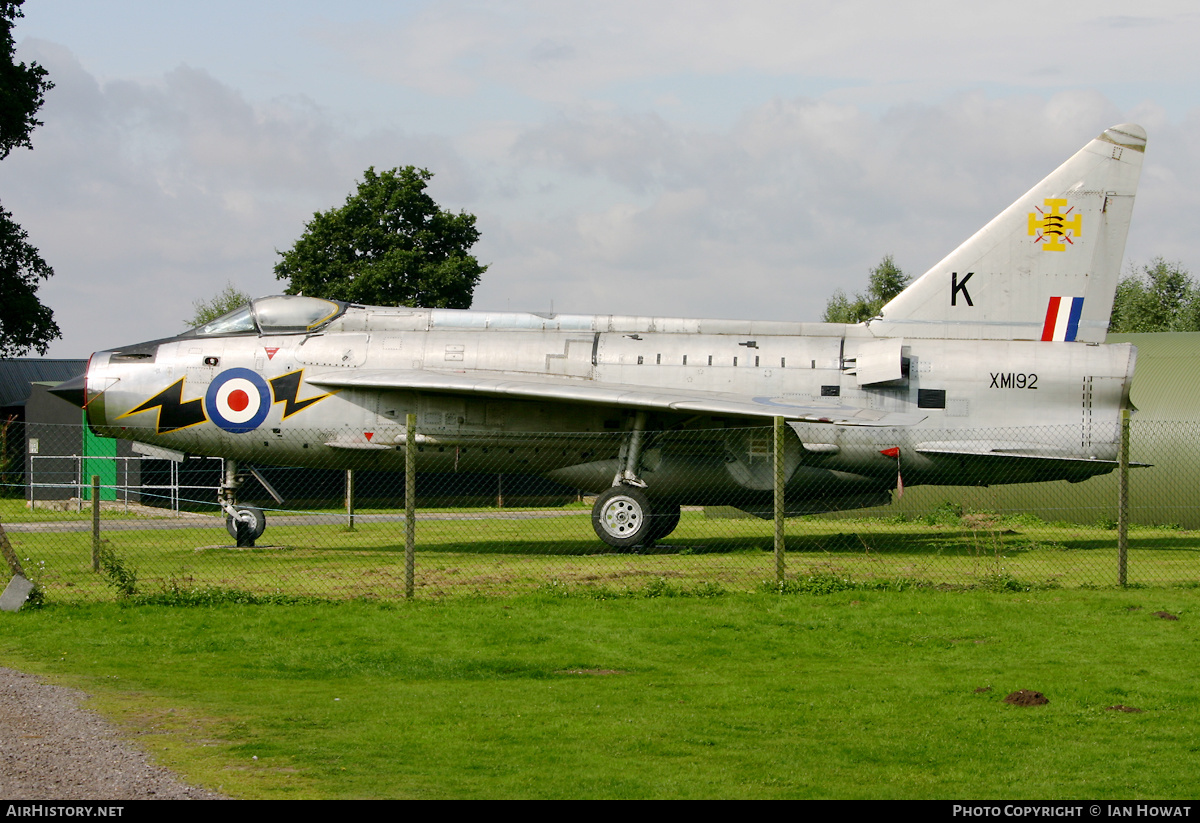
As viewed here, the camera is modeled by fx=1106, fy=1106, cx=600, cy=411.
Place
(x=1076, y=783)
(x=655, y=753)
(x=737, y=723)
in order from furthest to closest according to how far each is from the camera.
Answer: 1. (x=737, y=723)
2. (x=655, y=753)
3. (x=1076, y=783)

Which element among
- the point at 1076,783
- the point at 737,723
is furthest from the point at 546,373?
the point at 1076,783

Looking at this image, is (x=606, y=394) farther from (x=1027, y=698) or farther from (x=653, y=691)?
(x=1027, y=698)

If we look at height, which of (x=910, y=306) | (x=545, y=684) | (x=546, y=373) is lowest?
(x=545, y=684)

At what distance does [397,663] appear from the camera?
8.83 meters

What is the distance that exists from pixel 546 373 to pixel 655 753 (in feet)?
38.3

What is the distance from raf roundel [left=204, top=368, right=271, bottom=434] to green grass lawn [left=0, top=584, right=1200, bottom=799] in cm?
670

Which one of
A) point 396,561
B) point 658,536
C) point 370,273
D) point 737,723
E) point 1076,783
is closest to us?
point 1076,783

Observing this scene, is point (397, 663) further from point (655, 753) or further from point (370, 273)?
point (370, 273)

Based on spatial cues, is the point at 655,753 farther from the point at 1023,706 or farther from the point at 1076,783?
the point at 1023,706

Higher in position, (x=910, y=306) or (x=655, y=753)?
(x=910, y=306)

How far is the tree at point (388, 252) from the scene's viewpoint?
51.2m

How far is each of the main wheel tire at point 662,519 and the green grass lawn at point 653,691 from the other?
5.04 meters

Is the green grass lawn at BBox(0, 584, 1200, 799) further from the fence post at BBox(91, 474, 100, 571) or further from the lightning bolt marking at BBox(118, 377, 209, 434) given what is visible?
the lightning bolt marking at BBox(118, 377, 209, 434)

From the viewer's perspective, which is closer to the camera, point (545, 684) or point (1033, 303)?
point (545, 684)
